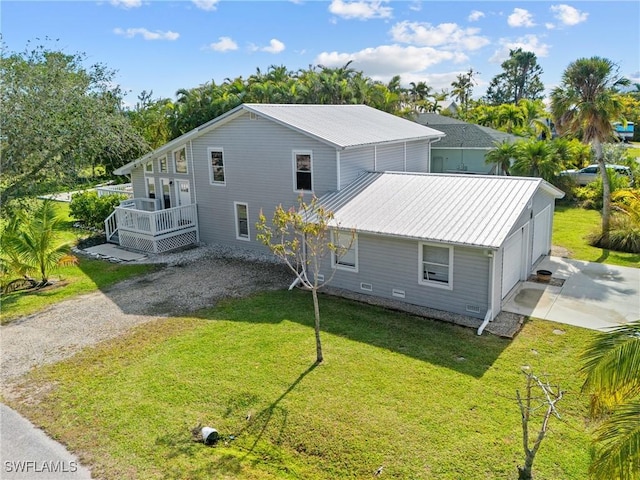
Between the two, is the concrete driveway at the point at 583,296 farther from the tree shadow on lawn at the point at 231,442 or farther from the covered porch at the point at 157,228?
the covered porch at the point at 157,228

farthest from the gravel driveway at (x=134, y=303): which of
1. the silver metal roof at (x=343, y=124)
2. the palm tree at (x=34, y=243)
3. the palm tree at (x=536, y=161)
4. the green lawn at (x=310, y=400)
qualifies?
the palm tree at (x=536, y=161)

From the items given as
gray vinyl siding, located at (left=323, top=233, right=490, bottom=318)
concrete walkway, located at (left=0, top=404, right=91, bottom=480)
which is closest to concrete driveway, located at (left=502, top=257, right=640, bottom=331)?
gray vinyl siding, located at (left=323, top=233, right=490, bottom=318)

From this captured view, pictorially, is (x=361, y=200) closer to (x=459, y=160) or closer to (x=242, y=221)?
(x=242, y=221)

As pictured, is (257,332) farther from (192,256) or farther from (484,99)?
(484,99)

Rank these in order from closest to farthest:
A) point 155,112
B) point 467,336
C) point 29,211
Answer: point 467,336 → point 29,211 → point 155,112

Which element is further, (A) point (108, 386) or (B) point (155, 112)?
(B) point (155, 112)

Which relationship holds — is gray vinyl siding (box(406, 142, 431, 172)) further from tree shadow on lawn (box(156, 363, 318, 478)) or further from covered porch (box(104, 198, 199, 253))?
tree shadow on lawn (box(156, 363, 318, 478))

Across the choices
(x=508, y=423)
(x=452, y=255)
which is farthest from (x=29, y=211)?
(x=508, y=423)
